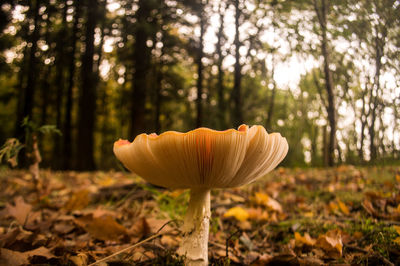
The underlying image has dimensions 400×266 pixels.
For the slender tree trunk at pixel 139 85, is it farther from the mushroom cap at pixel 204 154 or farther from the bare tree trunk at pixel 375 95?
the mushroom cap at pixel 204 154

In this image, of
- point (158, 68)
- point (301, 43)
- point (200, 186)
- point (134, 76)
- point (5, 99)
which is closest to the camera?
point (200, 186)

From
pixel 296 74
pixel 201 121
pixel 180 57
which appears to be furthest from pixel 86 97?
pixel 296 74

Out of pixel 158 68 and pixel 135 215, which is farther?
pixel 158 68

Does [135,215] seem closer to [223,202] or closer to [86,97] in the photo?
[223,202]

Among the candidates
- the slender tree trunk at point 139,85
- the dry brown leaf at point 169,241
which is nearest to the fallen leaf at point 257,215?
the dry brown leaf at point 169,241

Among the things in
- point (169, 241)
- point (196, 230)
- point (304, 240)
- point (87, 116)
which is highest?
point (87, 116)

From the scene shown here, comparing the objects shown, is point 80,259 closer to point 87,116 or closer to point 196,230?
point 196,230

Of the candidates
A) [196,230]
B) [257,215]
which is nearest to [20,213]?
[196,230]
